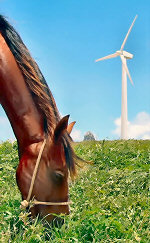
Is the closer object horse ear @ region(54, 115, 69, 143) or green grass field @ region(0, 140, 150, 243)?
horse ear @ region(54, 115, 69, 143)

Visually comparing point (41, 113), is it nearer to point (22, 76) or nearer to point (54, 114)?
point (54, 114)

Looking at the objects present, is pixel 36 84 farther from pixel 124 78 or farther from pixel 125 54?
pixel 125 54

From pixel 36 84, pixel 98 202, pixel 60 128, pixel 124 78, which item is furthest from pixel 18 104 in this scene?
pixel 124 78

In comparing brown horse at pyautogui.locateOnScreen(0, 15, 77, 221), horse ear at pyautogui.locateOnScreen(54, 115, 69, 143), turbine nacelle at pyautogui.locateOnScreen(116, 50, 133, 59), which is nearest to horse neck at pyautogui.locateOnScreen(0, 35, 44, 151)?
brown horse at pyautogui.locateOnScreen(0, 15, 77, 221)

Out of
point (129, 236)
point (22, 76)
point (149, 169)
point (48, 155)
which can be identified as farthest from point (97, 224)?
point (149, 169)

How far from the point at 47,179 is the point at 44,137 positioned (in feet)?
1.33

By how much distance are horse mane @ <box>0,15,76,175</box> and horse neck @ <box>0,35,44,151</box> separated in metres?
0.05

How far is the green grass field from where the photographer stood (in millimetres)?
3359

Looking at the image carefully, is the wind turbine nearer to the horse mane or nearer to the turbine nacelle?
the turbine nacelle

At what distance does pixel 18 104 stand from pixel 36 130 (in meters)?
0.34

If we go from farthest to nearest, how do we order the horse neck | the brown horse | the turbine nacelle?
1. the turbine nacelle
2. the horse neck
3. the brown horse

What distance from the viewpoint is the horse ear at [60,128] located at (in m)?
3.00

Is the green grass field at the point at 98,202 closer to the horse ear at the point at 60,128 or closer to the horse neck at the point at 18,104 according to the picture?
the horse ear at the point at 60,128

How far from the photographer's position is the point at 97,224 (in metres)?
3.48
